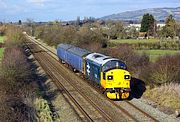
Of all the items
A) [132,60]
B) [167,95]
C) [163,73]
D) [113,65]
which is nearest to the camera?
[167,95]

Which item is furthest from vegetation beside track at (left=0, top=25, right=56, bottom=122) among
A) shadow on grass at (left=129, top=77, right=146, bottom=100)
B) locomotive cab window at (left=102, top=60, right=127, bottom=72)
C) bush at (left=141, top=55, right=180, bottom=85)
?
bush at (left=141, top=55, right=180, bottom=85)

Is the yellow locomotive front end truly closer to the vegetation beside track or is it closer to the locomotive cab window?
the locomotive cab window

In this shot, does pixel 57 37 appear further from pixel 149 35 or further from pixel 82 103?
pixel 82 103

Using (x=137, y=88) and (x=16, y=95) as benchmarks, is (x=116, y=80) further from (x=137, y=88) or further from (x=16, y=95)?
(x=16, y=95)

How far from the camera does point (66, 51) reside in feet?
151

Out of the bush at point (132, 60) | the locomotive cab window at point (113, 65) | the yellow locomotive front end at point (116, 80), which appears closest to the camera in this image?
the yellow locomotive front end at point (116, 80)

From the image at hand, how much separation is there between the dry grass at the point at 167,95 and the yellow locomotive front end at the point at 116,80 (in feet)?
7.42

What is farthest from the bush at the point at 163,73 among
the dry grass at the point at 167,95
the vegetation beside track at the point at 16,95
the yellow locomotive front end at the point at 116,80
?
the vegetation beside track at the point at 16,95

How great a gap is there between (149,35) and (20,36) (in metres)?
61.6

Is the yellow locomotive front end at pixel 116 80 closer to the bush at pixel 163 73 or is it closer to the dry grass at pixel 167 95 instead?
the dry grass at pixel 167 95

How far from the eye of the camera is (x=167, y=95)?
25.0 metres

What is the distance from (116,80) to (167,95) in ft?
11.8

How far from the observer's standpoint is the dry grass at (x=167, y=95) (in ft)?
78.2

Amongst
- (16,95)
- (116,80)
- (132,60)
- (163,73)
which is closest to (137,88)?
(163,73)
